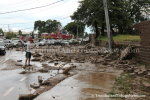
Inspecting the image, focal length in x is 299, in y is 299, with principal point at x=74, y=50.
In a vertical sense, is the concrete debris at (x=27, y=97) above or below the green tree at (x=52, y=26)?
below

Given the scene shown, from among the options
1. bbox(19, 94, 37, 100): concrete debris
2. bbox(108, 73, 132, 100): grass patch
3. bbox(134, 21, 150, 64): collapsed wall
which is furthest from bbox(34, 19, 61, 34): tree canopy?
bbox(19, 94, 37, 100): concrete debris

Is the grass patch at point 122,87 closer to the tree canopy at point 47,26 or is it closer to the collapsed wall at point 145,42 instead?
the collapsed wall at point 145,42

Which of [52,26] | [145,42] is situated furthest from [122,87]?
[52,26]

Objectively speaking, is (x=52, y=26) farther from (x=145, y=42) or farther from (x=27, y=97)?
(x=27, y=97)

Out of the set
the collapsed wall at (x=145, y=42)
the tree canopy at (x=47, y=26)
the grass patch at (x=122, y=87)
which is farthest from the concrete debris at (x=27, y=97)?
the tree canopy at (x=47, y=26)

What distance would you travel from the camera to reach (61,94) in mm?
11406

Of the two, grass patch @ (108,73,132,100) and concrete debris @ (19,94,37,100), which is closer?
concrete debris @ (19,94,37,100)

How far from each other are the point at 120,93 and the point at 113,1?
55.2 meters

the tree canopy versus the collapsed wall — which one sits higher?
the tree canopy

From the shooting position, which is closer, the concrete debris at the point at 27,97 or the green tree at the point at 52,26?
the concrete debris at the point at 27,97

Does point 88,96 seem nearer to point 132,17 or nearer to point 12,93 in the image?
point 12,93

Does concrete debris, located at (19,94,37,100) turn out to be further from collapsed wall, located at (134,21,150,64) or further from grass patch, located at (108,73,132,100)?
collapsed wall, located at (134,21,150,64)

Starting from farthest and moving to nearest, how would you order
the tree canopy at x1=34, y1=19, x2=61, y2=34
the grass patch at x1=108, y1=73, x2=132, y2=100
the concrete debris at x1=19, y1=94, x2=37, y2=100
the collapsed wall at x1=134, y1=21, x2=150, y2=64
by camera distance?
the tree canopy at x1=34, y1=19, x2=61, y2=34, the collapsed wall at x1=134, y1=21, x2=150, y2=64, the grass patch at x1=108, y1=73, x2=132, y2=100, the concrete debris at x1=19, y1=94, x2=37, y2=100

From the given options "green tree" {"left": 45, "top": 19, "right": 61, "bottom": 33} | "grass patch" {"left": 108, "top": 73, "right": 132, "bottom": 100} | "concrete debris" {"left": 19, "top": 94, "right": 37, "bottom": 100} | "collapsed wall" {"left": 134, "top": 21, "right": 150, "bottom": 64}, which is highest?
"green tree" {"left": 45, "top": 19, "right": 61, "bottom": 33}
